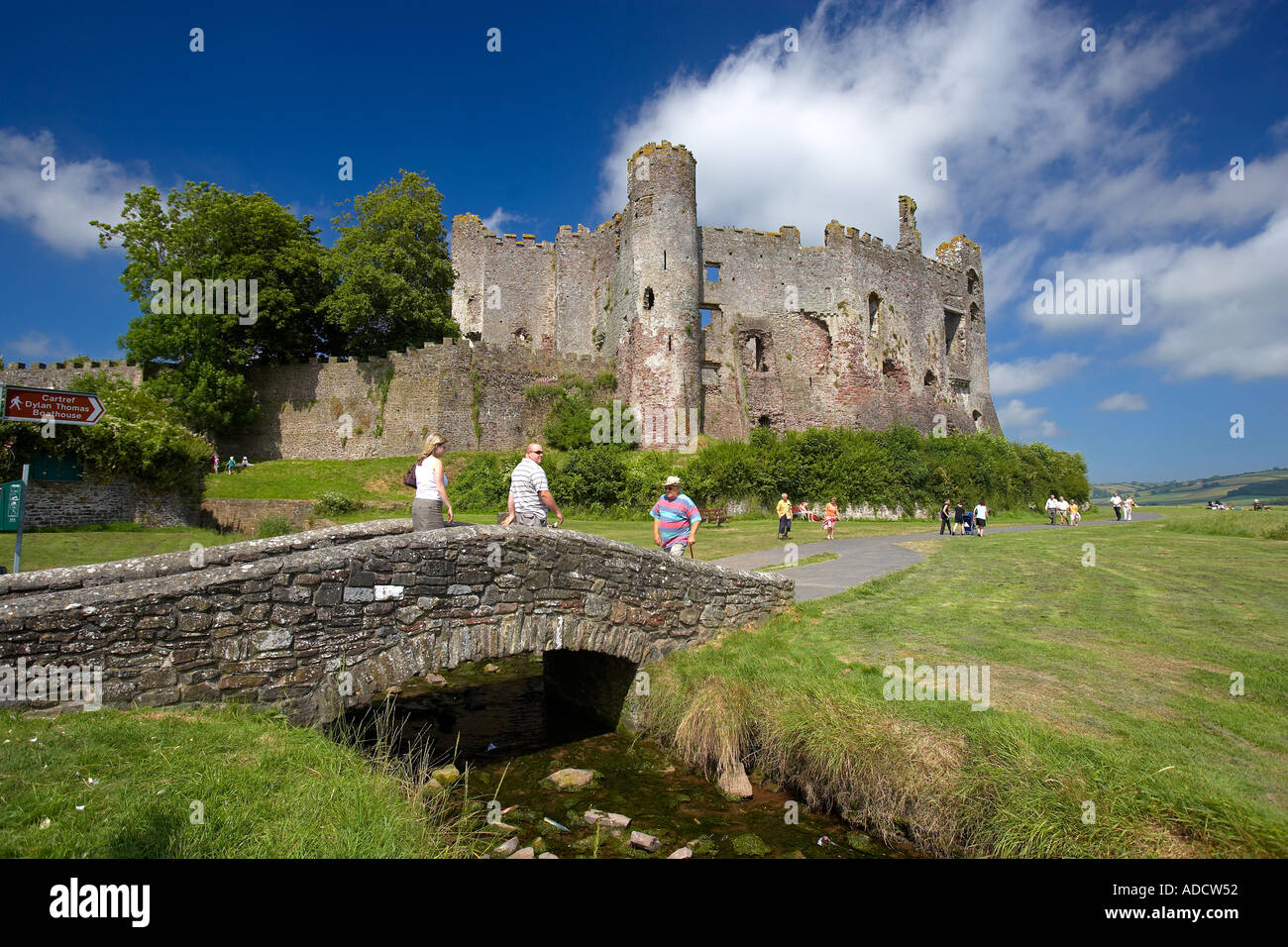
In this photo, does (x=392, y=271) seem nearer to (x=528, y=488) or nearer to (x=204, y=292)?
(x=204, y=292)

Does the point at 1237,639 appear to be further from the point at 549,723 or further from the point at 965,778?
the point at 549,723

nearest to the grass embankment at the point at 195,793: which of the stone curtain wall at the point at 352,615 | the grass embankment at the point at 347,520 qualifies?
the stone curtain wall at the point at 352,615

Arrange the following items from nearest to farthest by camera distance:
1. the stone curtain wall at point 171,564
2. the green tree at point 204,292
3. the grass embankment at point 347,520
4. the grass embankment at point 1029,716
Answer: the grass embankment at point 1029,716
the stone curtain wall at point 171,564
the grass embankment at point 347,520
the green tree at point 204,292

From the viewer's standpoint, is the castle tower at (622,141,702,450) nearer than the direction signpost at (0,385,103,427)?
No

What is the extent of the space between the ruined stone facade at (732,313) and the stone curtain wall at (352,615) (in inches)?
1028

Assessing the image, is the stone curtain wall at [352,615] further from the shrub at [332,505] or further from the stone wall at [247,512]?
the stone wall at [247,512]

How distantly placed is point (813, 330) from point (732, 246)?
24.0 ft

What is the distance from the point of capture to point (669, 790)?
790 cm

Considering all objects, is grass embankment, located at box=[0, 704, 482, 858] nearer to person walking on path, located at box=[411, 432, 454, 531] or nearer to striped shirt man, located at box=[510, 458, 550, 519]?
person walking on path, located at box=[411, 432, 454, 531]

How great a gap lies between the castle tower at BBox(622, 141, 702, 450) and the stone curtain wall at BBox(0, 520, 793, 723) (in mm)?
26071

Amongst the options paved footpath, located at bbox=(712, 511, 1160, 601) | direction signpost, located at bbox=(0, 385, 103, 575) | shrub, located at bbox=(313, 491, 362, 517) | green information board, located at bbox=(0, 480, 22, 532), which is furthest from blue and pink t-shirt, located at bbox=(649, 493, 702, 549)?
shrub, located at bbox=(313, 491, 362, 517)

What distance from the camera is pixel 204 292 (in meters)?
34.9

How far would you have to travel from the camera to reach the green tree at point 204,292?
3481cm

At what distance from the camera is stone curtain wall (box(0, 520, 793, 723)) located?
616 cm
